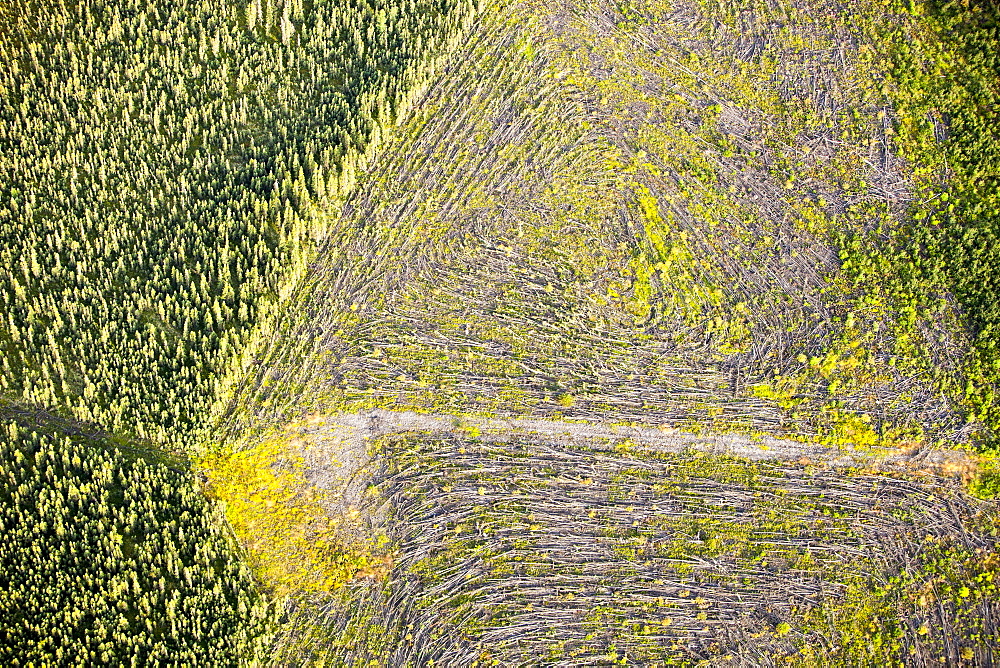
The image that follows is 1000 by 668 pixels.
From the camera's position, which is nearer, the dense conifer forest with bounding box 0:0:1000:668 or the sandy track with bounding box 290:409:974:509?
the dense conifer forest with bounding box 0:0:1000:668

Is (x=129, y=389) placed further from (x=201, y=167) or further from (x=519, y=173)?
(x=519, y=173)

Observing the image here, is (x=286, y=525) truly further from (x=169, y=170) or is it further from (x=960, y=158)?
(x=960, y=158)

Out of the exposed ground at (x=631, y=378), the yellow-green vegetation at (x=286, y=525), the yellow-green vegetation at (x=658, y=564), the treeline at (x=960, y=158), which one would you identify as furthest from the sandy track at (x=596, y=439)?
the treeline at (x=960, y=158)

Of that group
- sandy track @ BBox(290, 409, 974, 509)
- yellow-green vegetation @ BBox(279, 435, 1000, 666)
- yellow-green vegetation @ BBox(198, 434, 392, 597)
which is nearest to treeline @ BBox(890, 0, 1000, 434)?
sandy track @ BBox(290, 409, 974, 509)

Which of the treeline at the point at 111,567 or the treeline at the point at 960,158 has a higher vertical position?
the treeline at the point at 960,158

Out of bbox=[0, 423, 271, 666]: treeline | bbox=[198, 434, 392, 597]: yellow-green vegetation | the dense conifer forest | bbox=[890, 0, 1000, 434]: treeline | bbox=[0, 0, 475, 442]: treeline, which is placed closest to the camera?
bbox=[0, 423, 271, 666]: treeline

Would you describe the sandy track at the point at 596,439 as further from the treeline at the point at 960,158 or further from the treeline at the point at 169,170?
the treeline at the point at 169,170

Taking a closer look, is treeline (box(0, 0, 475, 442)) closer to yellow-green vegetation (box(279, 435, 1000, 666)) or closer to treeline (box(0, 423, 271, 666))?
treeline (box(0, 423, 271, 666))
